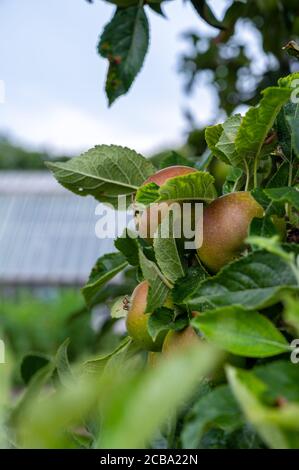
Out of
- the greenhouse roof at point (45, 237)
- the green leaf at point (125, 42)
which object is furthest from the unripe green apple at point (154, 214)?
the greenhouse roof at point (45, 237)

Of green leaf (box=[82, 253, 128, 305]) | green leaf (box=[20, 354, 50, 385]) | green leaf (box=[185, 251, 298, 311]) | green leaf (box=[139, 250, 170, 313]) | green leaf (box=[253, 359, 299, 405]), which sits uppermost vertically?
green leaf (box=[185, 251, 298, 311])

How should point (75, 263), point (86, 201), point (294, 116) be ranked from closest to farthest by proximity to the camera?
1. point (294, 116)
2. point (75, 263)
3. point (86, 201)

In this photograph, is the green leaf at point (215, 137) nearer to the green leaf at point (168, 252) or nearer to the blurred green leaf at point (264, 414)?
the green leaf at point (168, 252)

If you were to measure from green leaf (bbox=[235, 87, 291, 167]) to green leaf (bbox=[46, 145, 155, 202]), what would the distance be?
0.42 feet

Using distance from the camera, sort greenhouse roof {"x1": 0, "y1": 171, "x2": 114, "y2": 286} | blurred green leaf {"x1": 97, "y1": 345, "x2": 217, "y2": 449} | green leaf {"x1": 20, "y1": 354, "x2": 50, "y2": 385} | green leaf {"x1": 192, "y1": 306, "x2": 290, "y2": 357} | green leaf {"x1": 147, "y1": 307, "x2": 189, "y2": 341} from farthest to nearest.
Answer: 1. greenhouse roof {"x1": 0, "y1": 171, "x2": 114, "y2": 286}
2. green leaf {"x1": 20, "y1": 354, "x2": 50, "y2": 385}
3. green leaf {"x1": 147, "y1": 307, "x2": 189, "y2": 341}
4. green leaf {"x1": 192, "y1": 306, "x2": 290, "y2": 357}
5. blurred green leaf {"x1": 97, "y1": 345, "x2": 217, "y2": 449}

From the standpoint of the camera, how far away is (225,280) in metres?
0.38

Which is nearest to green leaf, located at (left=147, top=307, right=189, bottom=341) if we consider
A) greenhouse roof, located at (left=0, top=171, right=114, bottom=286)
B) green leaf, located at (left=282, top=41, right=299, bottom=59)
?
green leaf, located at (left=282, top=41, right=299, bottom=59)

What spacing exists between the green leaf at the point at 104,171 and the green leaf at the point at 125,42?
19 cm

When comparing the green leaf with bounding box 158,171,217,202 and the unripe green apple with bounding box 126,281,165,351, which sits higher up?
the green leaf with bounding box 158,171,217,202

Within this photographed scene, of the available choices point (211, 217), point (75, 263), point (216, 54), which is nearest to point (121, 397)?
point (211, 217)

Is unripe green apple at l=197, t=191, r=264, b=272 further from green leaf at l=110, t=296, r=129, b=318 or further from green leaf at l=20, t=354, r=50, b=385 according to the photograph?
green leaf at l=20, t=354, r=50, b=385

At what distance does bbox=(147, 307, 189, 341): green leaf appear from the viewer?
1.49ft

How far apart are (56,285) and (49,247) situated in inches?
22.2
